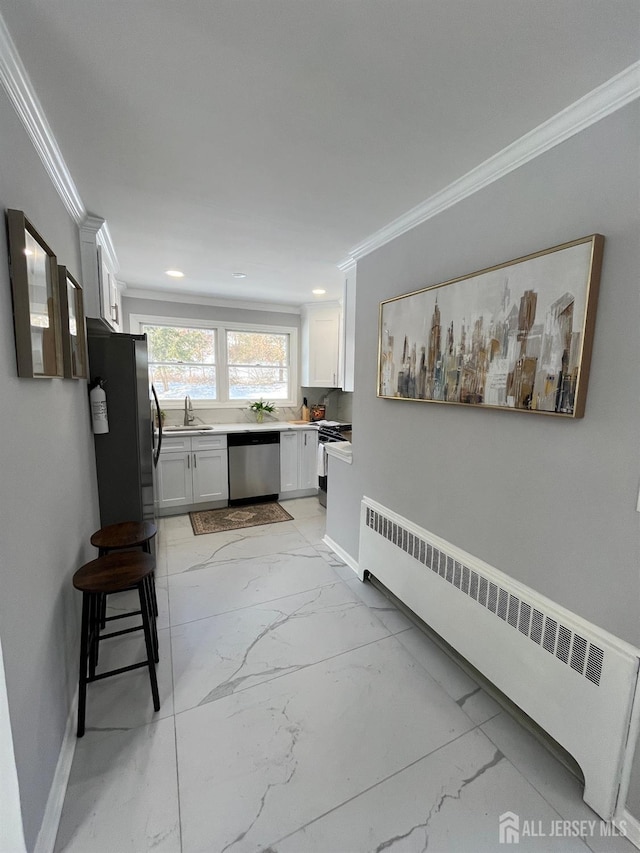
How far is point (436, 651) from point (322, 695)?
701 millimetres

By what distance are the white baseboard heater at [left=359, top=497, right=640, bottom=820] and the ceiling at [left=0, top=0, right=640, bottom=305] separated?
1.82 m

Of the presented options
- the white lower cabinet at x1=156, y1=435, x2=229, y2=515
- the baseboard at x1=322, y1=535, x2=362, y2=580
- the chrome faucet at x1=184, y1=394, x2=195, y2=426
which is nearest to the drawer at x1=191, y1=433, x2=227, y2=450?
the white lower cabinet at x1=156, y1=435, x2=229, y2=515

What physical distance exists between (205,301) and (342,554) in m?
3.24

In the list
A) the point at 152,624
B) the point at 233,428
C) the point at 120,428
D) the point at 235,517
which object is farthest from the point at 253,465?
the point at 152,624

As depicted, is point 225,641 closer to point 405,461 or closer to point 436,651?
point 436,651

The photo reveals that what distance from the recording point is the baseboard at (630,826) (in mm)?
1186

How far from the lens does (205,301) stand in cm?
427

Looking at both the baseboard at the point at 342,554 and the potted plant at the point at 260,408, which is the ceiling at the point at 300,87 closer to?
the baseboard at the point at 342,554

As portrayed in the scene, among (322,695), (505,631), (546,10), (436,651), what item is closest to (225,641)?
(322,695)

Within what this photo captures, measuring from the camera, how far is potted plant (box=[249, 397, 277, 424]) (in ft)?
15.2

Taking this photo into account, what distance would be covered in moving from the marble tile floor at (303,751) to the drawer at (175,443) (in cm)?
183

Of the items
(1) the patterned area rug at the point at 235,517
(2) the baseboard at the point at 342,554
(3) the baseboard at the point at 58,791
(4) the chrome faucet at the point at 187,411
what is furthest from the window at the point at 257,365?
(3) the baseboard at the point at 58,791

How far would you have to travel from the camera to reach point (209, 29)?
98 cm

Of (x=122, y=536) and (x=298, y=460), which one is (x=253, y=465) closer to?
(x=298, y=460)
